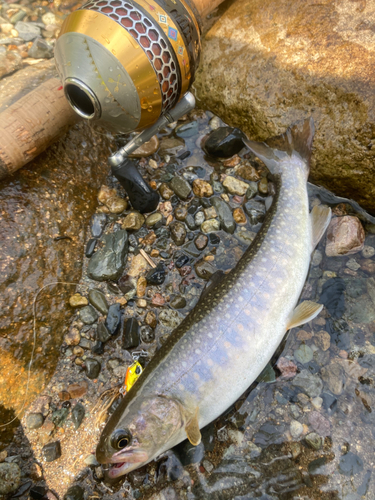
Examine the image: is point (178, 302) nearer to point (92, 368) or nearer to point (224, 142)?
point (92, 368)

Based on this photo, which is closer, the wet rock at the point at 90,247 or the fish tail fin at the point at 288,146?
the fish tail fin at the point at 288,146

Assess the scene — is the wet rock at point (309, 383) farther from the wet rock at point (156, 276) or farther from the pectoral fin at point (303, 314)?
the wet rock at point (156, 276)

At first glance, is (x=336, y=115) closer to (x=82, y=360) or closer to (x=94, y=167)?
(x=94, y=167)

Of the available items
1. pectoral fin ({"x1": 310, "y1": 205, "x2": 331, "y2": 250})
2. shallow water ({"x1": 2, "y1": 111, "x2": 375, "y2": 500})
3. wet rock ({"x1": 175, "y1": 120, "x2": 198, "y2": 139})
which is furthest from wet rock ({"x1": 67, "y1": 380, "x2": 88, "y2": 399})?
wet rock ({"x1": 175, "y1": 120, "x2": 198, "y2": 139})

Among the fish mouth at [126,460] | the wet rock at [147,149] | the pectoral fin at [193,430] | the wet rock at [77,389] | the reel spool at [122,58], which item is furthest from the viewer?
the wet rock at [147,149]

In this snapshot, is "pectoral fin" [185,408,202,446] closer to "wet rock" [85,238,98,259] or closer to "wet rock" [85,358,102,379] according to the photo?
"wet rock" [85,358,102,379]

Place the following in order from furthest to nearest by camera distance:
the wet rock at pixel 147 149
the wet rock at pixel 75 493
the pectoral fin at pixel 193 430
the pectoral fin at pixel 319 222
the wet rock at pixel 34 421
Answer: the wet rock at pixel 147 149 < the pectoral fin at pixel 319 222 < the wet rock at pixel 34 421 < the wet rock at pixel 75 493 < the pectoral fin at pixel 193 430

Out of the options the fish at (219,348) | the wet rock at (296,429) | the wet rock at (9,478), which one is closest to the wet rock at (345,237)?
the fish at (219,348)
